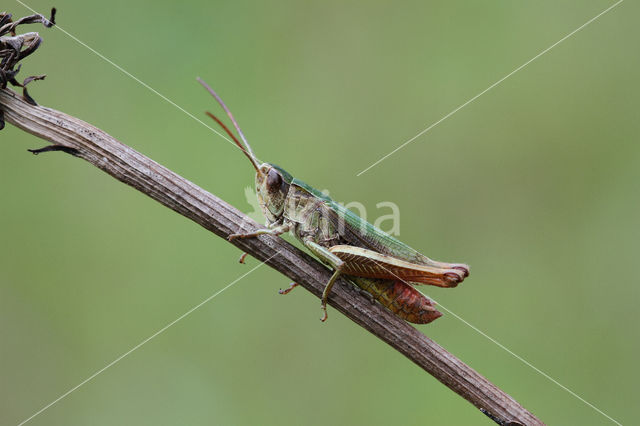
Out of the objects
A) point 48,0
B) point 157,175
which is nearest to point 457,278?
point 157,175

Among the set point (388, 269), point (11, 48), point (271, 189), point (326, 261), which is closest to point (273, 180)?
point (271, 189)

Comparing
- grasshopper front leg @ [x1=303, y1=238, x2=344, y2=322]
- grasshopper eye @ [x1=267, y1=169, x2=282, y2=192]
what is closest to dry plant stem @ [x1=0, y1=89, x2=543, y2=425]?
grasshopper front leg @ [x1=303, y1=238, x2=344, y2=322]

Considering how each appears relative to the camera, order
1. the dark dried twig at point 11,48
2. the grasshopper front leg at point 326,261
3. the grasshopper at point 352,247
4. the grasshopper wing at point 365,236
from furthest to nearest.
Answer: the grasshopper wing at point 365,236 < the grasshopper at point 352,247 < the grasshopper front leg at point 326,261 < the dark dried twig at point 11,48

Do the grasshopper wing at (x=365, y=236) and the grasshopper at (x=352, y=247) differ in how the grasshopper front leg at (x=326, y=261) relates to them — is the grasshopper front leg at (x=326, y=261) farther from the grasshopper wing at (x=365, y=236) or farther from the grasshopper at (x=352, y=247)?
the grasshopper wing at (x=365, y=236)

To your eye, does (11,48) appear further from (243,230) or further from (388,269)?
(388,269)

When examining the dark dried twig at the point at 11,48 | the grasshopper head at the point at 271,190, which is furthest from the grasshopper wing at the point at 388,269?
the dark dried twig at the point at 11,48

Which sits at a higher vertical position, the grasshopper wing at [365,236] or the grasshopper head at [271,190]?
the grasshopper wing at [365,236]

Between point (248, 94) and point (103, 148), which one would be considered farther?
point (248, 94)

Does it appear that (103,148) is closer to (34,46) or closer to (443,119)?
(34,46)
